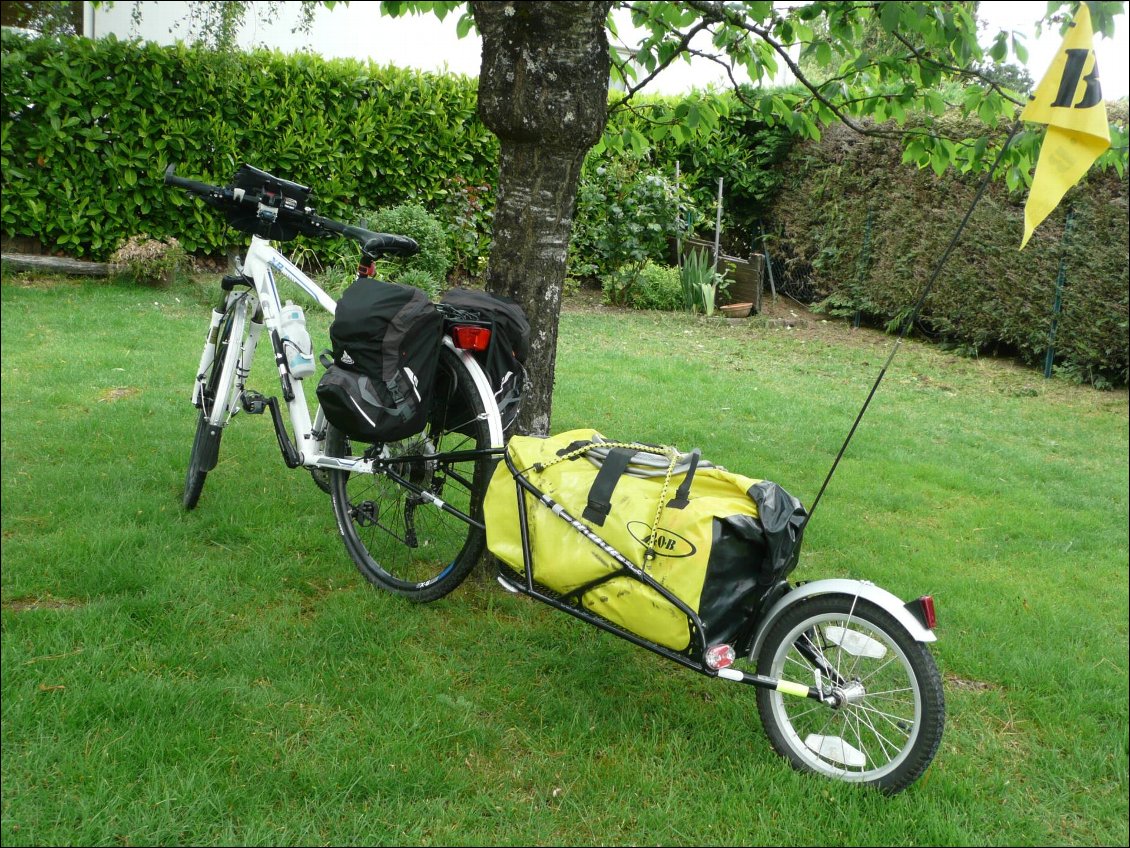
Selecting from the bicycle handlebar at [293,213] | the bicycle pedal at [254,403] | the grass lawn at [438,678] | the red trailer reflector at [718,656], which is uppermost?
the bicycle handlebar at [293,213]

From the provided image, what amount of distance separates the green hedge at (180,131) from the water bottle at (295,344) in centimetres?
631

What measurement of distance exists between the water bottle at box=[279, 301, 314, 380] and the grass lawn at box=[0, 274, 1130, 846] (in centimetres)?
71

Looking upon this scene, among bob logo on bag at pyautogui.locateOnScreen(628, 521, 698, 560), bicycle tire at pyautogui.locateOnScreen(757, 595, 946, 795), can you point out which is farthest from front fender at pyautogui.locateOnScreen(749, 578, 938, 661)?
bob logo on bag at pyautogui.locateOnScreen(628, 521, 698, 560)

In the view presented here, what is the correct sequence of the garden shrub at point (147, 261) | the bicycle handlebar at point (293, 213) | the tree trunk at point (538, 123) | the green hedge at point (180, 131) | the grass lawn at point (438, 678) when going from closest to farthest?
the grass lawn at point (438, 678)
the tree trunk at point (538, 123)
the bicycle handlebar at point (293, 213)
the green hedge at point (180, 131)
the garden shrub at point (147, 261)

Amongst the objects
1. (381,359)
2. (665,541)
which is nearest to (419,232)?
(381,359)

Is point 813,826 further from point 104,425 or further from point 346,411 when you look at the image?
point 104,425

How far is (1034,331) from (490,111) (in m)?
7.24

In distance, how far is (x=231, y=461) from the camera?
4.89 m

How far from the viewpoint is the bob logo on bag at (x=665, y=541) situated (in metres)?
2.66

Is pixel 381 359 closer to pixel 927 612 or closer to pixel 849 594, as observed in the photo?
pixel 849 594

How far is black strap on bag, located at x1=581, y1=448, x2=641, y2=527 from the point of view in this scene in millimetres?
2807

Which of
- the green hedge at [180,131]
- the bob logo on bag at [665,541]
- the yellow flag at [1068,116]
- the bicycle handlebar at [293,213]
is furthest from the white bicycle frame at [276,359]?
the green hedge at [180,131]

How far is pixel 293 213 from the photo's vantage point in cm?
391

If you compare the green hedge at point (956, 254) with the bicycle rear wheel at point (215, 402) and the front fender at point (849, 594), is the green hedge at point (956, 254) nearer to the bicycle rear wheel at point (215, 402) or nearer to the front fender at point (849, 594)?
the front fender at point (849, 594)
